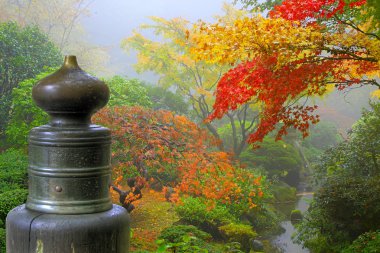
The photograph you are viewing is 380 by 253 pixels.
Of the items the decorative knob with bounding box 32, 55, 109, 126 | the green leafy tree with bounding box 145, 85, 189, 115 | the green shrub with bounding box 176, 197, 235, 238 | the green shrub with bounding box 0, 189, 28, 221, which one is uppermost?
the green leafy tree with bounding box 145, 85, 189, 115

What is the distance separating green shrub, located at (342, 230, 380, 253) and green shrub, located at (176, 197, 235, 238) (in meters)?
3.02

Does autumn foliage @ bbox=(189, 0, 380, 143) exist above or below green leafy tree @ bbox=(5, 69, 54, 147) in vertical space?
above

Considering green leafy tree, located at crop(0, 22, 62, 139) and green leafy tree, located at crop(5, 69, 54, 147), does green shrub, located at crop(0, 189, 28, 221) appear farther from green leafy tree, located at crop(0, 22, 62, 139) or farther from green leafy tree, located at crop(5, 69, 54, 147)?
green leafy tree, located at crop(0, 22, 62, 139)

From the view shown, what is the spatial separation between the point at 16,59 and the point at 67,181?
480 inches

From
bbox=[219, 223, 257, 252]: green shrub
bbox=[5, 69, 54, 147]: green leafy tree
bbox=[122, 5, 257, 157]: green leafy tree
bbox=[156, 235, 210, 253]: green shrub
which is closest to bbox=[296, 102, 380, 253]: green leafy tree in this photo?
bbox=[219, 223, 257, 252]: green shrub

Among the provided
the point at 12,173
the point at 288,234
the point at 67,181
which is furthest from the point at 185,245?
the point at 288,234

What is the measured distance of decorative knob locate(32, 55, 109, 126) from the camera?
1989 millimetres

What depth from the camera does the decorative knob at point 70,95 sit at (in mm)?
1989

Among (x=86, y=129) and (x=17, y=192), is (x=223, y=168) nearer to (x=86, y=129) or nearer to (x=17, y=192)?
(x=17, y=192)

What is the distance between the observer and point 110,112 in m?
10.3

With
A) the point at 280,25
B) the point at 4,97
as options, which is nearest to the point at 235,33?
the point at 280,25

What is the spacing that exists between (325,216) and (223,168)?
2.30 m

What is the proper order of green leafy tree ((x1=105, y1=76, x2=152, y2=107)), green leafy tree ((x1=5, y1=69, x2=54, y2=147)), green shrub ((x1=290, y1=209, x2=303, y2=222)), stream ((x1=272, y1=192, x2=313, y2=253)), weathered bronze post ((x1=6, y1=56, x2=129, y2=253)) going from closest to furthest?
1. weathered bronze post ((x1=6, y1=56, x2=129, y2=253))
2. stream ((x1=272, y1=192, x2=313, y2=253))
3. green leafy tree ((x1=5, y1=69, x2=54, y2=147))
4. green shrub ((x1=290, y1=209, x2=303, y2=222))
5. green leafy tree ((x1=105, y1=76, x2=152, y2=107))

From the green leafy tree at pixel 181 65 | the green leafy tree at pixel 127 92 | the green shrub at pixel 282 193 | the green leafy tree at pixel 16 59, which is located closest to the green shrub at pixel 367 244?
the green shrub at pixel 282 193
